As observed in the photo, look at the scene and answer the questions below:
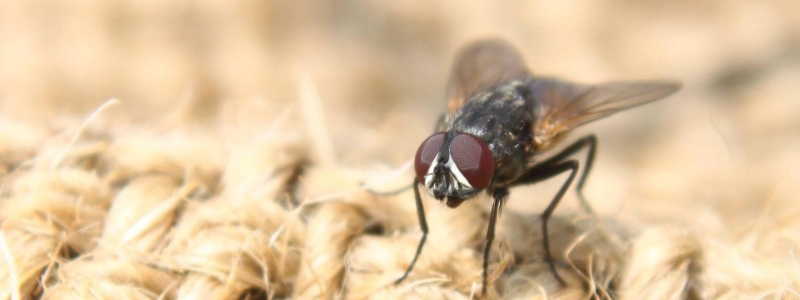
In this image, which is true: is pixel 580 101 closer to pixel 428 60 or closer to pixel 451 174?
pixel 451 174

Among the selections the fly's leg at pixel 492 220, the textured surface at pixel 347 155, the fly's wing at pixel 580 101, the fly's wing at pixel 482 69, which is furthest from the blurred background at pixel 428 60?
the fly's leg at pixel 492 220

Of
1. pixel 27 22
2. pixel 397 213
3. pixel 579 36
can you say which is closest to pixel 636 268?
pixel 397 213

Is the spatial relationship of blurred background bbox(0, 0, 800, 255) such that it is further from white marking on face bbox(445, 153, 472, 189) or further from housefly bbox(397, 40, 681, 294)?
white marking on face bbox(445, 153, 472, 189)

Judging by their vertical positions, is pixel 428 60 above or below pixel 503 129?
below

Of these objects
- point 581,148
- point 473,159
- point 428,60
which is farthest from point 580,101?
point 428,60

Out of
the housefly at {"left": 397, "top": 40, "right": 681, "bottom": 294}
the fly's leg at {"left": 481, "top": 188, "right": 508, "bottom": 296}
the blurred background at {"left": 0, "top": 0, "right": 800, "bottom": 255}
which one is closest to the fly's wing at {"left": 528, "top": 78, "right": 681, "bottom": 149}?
the housefly at {"left": 397, "top": 40, "right": 681, "bottom": 294}

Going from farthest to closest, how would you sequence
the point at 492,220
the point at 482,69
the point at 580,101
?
the point at 482,69 → the point at 580,101 → the point at 492,220
